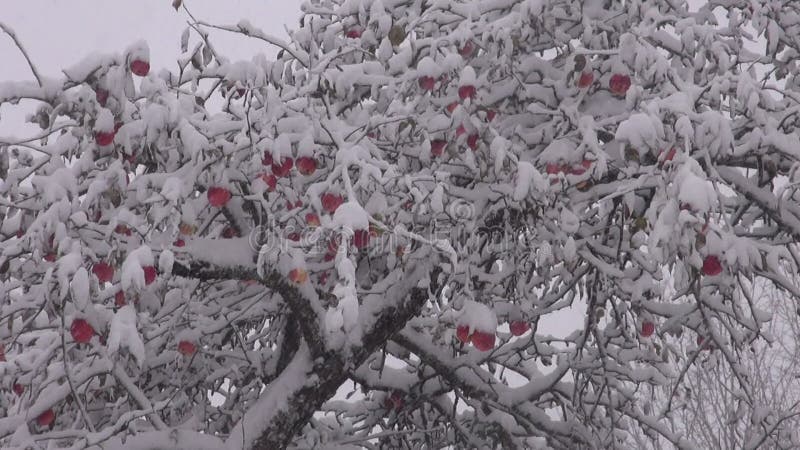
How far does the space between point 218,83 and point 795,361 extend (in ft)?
28.8

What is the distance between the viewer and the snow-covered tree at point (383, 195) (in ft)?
9.43

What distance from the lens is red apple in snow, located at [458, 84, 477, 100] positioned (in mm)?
3129

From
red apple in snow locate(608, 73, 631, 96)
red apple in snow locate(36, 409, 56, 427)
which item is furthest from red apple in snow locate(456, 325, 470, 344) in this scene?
red apple in snow locate(36, 409, 56, 427)

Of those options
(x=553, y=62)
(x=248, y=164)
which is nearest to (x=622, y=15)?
(x=553, y=62)

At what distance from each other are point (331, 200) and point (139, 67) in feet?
2.57

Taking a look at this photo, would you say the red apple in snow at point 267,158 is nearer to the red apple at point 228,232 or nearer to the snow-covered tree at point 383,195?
the snow-covered tree at point 383,195

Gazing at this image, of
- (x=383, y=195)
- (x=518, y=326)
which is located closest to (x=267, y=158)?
(x=383, y=195)

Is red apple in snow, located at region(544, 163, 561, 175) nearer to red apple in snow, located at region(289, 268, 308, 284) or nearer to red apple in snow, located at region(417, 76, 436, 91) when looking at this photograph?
red apple in snow, located at region(417, 76, 436, 91)

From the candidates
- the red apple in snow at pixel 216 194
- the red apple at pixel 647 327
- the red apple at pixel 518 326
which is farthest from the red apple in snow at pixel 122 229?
the red apple at pixel 647 327

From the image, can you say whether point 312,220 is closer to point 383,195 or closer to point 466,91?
point 383,195

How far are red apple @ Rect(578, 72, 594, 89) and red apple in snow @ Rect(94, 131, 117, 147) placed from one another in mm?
1876

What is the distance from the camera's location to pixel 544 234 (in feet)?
12.4

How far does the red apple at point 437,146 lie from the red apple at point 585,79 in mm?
668

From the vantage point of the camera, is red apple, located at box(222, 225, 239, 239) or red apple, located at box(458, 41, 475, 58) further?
red apple, located at box(222, 225, 239, 239)
